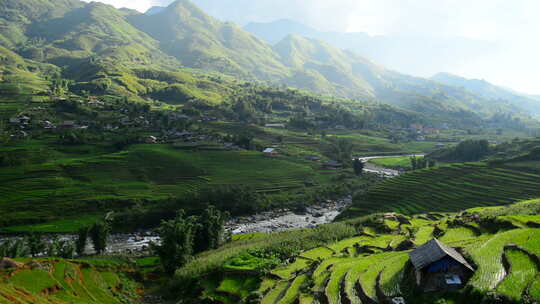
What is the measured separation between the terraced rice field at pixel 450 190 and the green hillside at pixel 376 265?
765 inches

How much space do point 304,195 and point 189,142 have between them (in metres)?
50.3

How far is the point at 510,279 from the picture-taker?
66.9 ft

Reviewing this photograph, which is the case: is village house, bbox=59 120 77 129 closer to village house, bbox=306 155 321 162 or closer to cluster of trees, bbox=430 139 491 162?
village house, bbox=306 155 321 162

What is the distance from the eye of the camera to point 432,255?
23.4 m

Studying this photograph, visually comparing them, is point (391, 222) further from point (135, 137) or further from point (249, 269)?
point (135, 137)

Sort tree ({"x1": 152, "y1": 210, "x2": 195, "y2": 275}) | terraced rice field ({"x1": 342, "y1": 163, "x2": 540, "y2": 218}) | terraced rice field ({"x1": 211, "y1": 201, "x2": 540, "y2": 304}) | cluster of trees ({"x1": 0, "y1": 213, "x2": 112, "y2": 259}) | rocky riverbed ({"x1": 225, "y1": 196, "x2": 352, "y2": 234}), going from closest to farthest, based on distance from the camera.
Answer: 1. terraced rice field ({"x1": 211, "y1": 201, "x2": 540, "y2": 304})
2. tree ({"x1": 152, "y1": 210, "x2": 195, "y2": 275})
3. cluster of trees ({"x1": 0, "y1": 213, "x2": 112, "y2": 259})
4. terraced rice field ({"x1": 342, "y1": 163, "x2": 540, "y2": 218})
5. rocky riverbed ({"x1": 225, "y1": 196, "x2": 352, "y2": 234})

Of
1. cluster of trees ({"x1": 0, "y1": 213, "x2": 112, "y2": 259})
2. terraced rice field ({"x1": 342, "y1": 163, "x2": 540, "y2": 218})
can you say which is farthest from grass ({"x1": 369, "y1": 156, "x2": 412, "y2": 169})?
cluster of trees ({"x1": 0, "y1": 213, "x2": 112, "y2": 259})

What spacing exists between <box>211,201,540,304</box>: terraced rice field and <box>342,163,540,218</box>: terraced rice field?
2710cm

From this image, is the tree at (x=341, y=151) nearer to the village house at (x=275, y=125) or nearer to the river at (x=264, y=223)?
the river at (x=264, y=223)

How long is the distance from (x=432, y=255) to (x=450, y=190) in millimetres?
55909

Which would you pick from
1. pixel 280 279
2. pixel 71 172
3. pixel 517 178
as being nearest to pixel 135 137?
pixel 71 172

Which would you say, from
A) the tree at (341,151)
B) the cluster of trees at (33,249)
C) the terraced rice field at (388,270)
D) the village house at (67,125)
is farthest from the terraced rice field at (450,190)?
the village house at (67,125)

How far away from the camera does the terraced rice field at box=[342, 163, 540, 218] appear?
218 ft

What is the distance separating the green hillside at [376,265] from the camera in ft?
70.5
